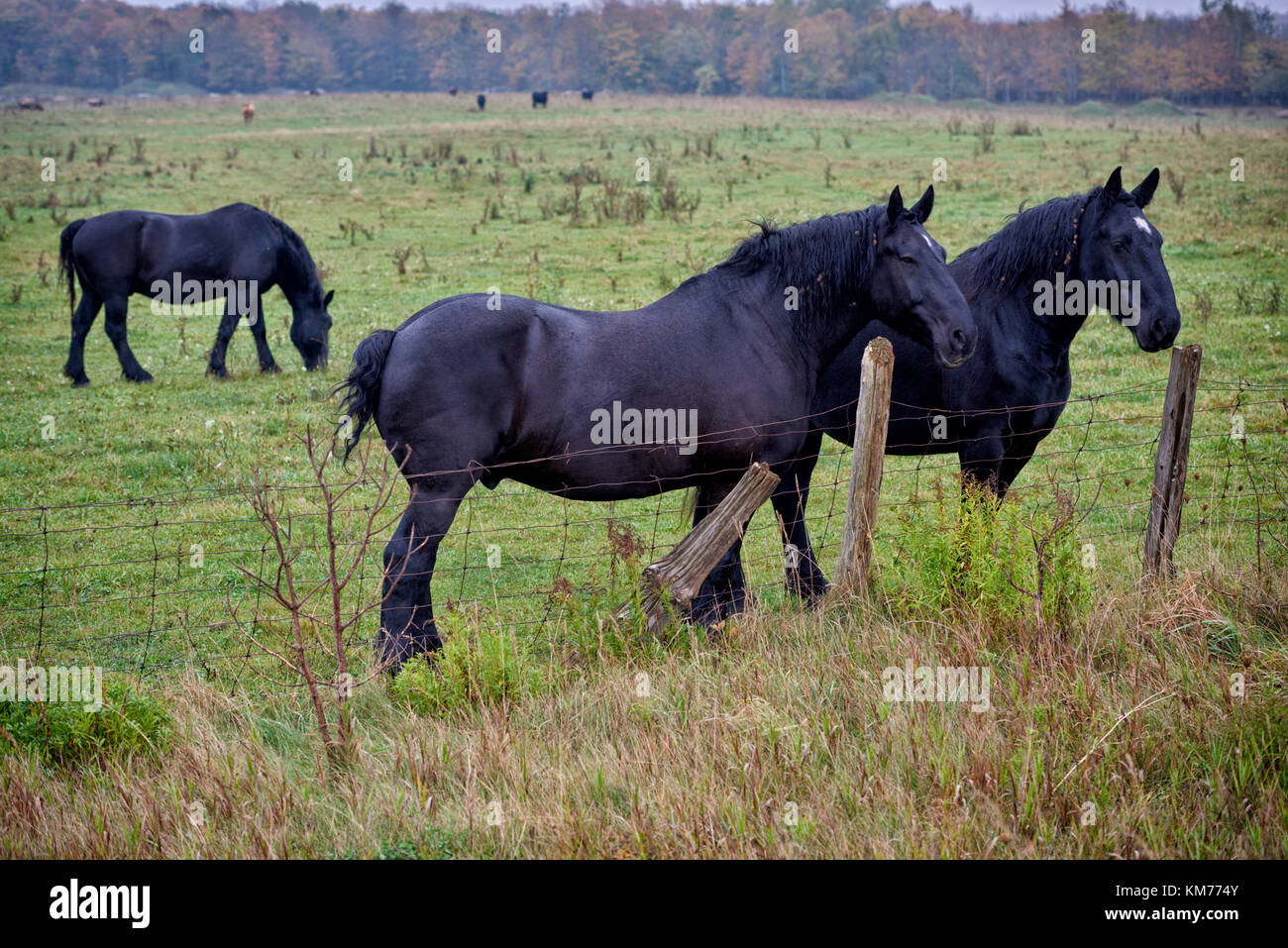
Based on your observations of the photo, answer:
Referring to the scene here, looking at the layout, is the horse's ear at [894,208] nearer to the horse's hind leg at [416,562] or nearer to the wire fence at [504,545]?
the wire fence at [504,545]

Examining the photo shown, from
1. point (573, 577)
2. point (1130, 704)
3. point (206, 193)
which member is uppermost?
point (206, 193)

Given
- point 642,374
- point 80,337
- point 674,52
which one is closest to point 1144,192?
point 642,374

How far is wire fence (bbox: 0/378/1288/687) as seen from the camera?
5.59m

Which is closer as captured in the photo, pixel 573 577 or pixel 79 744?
pixel 79 744

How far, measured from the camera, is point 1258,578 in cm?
524

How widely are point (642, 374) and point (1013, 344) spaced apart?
2442 mm

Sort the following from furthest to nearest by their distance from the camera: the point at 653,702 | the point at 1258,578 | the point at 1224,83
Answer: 1. the point at 1224,83
2. the point at 1258,578
3. the point at 653,702

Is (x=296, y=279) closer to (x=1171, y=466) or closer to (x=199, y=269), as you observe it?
(x=199, y=269)

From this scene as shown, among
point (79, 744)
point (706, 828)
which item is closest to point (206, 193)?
point (79, 744)

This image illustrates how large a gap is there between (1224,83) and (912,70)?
84.9 feet

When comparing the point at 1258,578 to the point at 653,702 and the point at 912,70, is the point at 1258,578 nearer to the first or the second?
the point at 653,702

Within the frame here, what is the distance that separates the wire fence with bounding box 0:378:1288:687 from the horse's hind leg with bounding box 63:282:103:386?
16.2ft

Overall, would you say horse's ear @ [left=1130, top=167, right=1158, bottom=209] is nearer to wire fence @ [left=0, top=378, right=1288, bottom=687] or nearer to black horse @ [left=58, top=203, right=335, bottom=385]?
wire fence @ [left=0, top=378, right=1288, bottom=687]

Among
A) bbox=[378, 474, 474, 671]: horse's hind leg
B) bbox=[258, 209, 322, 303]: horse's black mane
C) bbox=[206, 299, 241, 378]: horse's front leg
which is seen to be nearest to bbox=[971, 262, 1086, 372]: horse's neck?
bbox=[378, 474, 474, 671]: horse's hind leg
